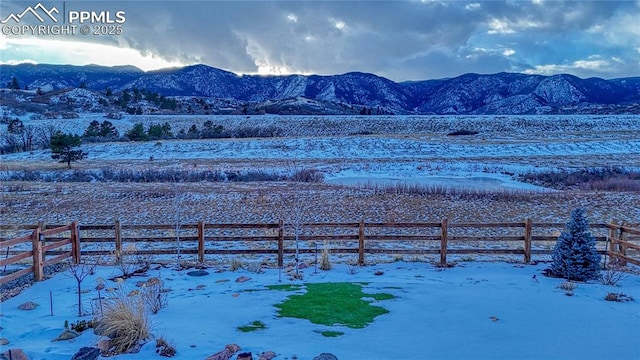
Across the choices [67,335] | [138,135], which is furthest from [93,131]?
[67,335]

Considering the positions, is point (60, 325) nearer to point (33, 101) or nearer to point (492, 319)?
point (492, 319)

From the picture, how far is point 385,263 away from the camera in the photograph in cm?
1269

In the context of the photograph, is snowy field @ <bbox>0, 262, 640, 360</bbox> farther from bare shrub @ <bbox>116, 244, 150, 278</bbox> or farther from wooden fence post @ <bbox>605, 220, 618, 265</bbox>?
wooden fence post @ <bbox>605, 220, 618, 265</bbox>

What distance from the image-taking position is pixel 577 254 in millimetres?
10719

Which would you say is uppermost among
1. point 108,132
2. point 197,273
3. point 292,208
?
point 108,132

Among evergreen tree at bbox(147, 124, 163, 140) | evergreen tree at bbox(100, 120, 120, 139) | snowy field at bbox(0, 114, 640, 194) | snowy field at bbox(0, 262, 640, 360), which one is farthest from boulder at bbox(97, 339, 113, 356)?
evergreen tree at bbox(100, 120, 120, 139)

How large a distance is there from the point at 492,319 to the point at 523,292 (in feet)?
6.74

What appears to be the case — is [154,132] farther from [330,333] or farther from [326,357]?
[326,357]

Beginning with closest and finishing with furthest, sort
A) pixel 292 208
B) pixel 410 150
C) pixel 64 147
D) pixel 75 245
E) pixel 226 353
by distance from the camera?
pixel 226 353 → pixel 75 245 → pixel 292 208 → pixel 64 147 → pixel 410 150

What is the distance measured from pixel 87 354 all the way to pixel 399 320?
494 cm

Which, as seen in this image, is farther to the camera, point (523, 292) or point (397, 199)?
point (397, 199)

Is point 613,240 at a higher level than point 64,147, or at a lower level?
lower

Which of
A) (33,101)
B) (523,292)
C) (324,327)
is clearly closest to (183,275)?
(324,327)

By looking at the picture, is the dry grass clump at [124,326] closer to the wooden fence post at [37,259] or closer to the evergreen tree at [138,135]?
the wooden fence post at [37,259]
